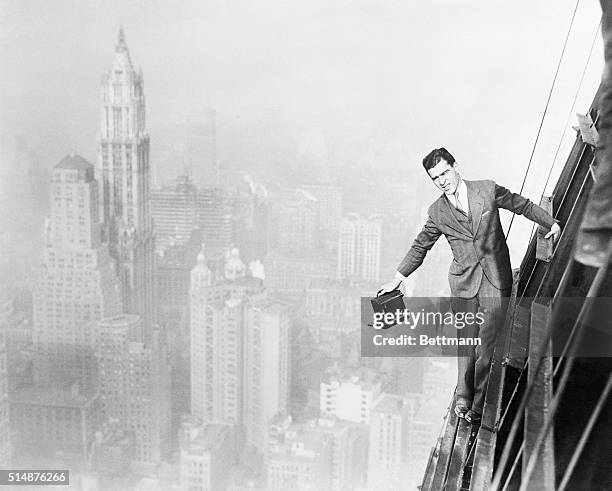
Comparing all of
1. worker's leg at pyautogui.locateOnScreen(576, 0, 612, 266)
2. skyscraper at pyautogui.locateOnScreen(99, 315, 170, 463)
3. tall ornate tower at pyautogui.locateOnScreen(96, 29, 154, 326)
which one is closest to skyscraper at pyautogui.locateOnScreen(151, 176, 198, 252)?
tall ornate tower at pyautogui.locateOnScreen(96, 29, 154, 326)

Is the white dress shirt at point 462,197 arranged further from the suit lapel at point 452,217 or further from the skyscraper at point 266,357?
the skyscraper at point 266,357

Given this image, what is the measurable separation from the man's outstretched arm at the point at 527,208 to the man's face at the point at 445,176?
0.09 meters

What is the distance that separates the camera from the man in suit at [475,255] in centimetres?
194

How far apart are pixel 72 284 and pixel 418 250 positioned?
772 centimetres

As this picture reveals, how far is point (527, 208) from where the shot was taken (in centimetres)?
185

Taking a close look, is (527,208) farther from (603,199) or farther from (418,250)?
(603,199)

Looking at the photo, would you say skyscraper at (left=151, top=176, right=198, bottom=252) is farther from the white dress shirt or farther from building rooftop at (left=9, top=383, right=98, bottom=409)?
the white dress shirt

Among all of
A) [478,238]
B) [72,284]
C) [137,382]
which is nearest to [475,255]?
[478,238]

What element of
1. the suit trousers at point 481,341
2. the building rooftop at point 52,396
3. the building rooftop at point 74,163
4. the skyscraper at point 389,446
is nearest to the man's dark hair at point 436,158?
the suit trousers at point 481,341

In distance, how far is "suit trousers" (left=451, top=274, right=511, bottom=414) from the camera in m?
1.94

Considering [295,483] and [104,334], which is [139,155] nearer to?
[104,334]

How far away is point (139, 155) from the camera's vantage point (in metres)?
8.34

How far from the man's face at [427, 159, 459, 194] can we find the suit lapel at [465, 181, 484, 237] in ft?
0.10

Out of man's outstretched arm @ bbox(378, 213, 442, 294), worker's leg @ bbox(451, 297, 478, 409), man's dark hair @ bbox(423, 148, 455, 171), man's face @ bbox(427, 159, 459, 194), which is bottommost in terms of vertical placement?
worker's leg @ bbox(451, 297, 478, 409)
